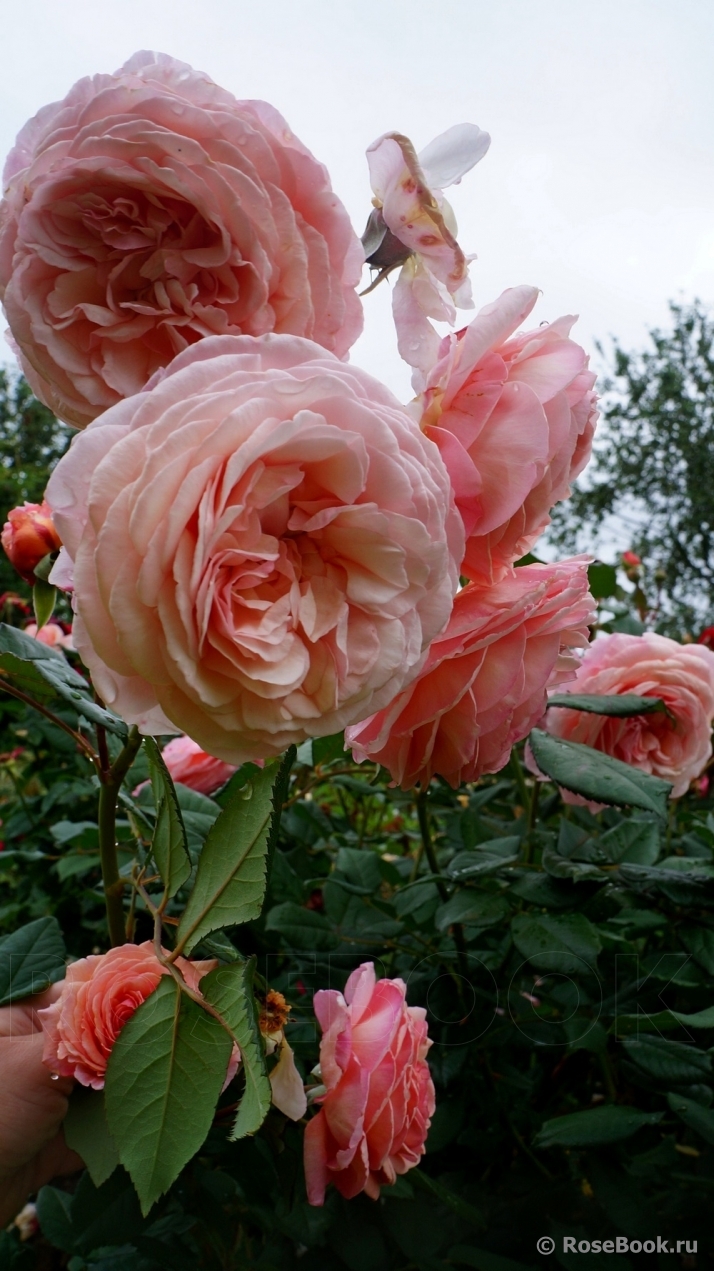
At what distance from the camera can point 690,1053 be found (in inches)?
26.0

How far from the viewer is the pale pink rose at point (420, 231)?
16.4 inches

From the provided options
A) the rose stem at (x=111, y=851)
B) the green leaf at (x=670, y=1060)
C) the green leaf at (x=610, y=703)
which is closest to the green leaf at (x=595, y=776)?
the green leaf at (x=610, y=703)

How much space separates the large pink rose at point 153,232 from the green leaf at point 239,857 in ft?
0.57

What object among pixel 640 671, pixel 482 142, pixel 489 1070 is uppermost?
pixel 482 142

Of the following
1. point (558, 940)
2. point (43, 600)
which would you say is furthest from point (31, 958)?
point (558, 940)

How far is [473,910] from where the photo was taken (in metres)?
0.66

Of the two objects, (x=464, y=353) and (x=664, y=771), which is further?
(x=664, y=771)

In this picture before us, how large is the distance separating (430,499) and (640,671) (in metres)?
0.58

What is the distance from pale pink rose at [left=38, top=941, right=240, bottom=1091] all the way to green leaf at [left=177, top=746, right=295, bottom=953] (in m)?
0.07

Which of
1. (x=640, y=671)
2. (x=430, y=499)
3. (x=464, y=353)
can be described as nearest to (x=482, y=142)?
(x=464, y=353)

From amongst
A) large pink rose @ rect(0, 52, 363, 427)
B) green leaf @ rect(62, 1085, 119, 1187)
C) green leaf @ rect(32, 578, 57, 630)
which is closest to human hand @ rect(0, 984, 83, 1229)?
green leaf @ rect(62, 1085, 119, 1187)

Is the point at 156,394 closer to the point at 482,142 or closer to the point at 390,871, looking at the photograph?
the point at 482,142

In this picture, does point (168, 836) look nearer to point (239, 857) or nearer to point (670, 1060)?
point (239, 857)

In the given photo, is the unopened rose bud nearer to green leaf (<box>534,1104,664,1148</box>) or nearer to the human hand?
the human hand
